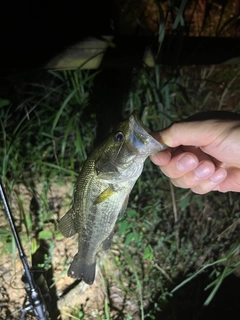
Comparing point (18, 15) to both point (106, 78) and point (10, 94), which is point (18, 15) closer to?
point (10, 94)

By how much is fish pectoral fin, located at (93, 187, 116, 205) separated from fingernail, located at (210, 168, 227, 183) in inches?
26.7

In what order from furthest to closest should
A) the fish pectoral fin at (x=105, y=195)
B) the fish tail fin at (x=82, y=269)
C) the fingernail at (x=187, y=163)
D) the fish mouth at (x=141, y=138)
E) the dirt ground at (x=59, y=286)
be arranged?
the dirt ground at (x=59, y=286) → the fish tail fin at (x=82, y=269) → the fingernail at (x=187, y=163) → the fish pectoral fin at (x=105, y=195) → the fish mouth at (x=141, y=138)

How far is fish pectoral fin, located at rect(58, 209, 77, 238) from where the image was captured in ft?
6.15

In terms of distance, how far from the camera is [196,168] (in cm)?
199

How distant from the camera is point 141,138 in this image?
1.56m

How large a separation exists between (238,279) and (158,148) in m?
2.21

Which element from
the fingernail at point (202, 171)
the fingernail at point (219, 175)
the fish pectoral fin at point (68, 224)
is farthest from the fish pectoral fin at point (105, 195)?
the fingernail at point (219, 175)

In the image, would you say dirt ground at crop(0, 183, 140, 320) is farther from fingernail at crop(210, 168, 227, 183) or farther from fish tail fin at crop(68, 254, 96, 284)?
fingernail at crop(210, 168, 227, 183)

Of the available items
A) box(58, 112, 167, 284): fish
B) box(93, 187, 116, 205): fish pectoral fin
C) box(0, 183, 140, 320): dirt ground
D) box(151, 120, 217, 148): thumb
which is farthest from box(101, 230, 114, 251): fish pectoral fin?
box(0, 183, 140, 320): dirt ground

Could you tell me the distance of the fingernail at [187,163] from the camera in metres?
1.93

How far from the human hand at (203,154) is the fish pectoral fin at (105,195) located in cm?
33

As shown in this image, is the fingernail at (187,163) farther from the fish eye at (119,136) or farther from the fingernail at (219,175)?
the fish eye at (119,136)

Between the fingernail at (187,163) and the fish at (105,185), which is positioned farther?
the fingernail at (187,163)

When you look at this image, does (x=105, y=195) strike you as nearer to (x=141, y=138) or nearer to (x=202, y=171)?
(x=141, y=138)
